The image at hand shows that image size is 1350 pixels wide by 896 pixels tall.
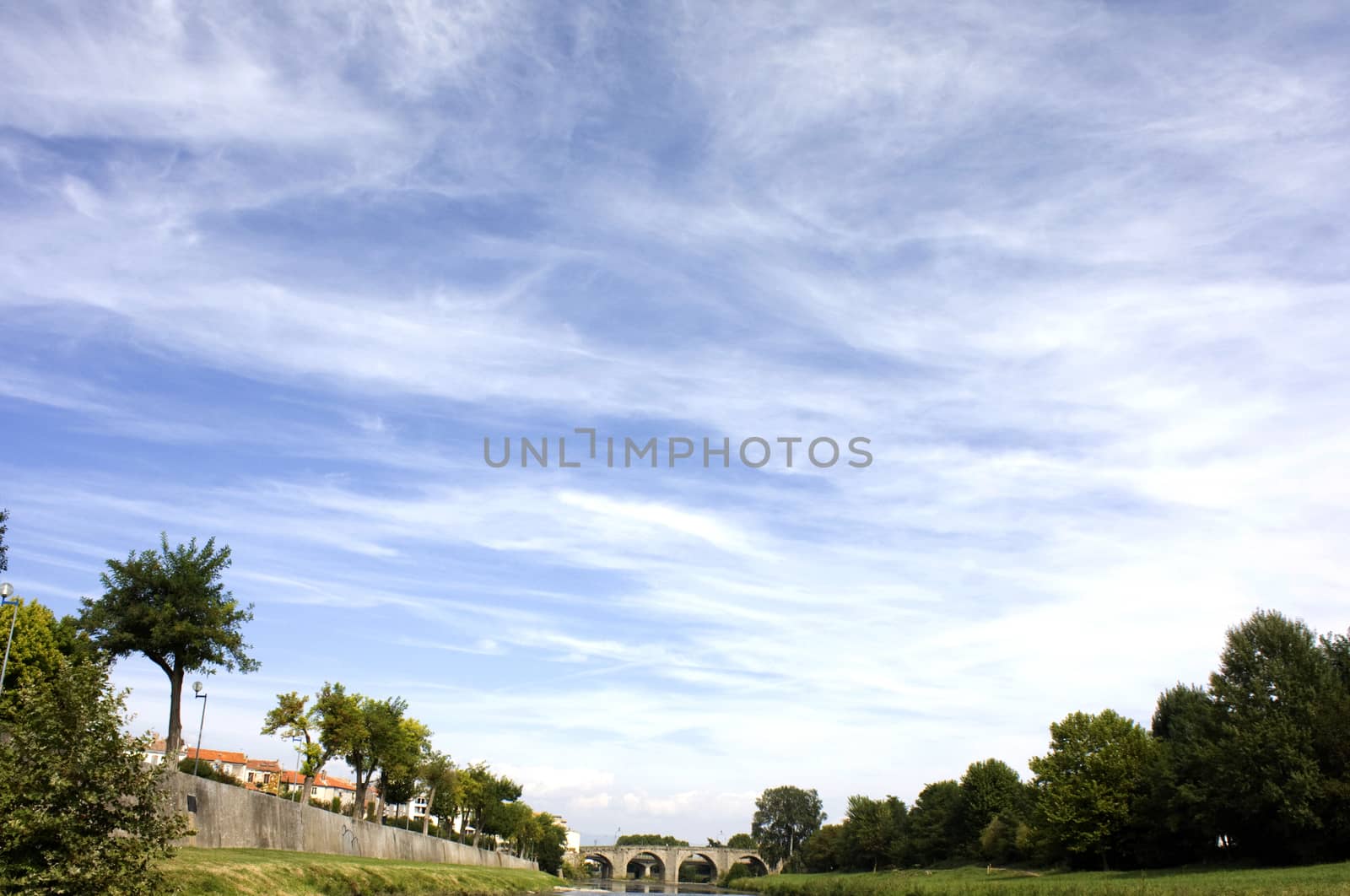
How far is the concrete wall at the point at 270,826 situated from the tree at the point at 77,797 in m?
5.78

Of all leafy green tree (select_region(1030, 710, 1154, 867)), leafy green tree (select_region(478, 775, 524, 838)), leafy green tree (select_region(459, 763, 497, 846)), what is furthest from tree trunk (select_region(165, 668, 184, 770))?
leafy green tree (select_region(478, 775, 524, 838))

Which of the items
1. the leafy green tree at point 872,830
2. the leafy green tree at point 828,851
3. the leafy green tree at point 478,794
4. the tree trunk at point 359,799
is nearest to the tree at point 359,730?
the tree trunk at point 359,799

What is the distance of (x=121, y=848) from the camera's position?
22.0m

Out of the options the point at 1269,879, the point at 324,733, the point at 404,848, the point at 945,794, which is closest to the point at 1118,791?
the point at 1269,879

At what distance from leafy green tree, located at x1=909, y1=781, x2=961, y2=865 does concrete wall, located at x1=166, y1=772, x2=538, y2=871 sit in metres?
63.8

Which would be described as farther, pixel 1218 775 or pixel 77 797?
pixel 1218 775

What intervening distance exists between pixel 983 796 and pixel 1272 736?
5980cm

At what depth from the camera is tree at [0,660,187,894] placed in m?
21.0

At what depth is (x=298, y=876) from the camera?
39.6m

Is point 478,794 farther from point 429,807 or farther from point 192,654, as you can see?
point 192,654

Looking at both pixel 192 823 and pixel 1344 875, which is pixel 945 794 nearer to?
pixel 1344 875

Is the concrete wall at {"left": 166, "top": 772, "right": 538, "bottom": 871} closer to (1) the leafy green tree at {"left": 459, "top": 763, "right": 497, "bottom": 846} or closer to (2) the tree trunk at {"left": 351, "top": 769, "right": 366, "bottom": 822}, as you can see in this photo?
(2) the tree trunk at {"left": 351, "top": 769, "right": 366, "bottom": 822}

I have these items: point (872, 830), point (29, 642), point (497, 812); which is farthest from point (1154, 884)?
point (497, 812)

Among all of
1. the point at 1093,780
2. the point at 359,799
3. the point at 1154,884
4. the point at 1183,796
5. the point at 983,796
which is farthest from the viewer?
the point at 983,796
